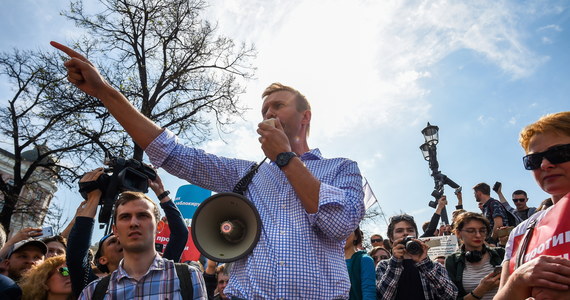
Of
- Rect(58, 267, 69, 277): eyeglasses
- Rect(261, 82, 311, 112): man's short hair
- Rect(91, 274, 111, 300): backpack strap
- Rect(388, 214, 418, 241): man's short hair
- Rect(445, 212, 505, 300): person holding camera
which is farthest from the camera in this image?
Rect(388, 214, 418, 241): man's short hair

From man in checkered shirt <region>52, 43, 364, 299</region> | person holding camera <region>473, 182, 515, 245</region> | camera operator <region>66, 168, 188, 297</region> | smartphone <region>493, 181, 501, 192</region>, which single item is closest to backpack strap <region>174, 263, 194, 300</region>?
camera operator <region>66, 168, 188, 297</region>

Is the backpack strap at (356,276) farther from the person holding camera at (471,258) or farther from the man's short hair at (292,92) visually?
the man's short hair at (292,92)

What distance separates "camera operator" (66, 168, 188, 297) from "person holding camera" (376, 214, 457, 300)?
5.73ft

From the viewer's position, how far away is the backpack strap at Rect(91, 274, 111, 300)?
222 centimetres

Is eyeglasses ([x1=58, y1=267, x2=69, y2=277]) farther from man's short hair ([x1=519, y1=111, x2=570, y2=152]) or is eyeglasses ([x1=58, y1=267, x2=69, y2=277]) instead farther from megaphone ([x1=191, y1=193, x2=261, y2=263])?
man's short hair ([x1=519, y1=111, x2=570, y2=152])

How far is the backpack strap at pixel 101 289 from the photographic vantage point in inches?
87.6

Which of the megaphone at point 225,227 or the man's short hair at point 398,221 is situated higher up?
the man's short hair at point 398,221

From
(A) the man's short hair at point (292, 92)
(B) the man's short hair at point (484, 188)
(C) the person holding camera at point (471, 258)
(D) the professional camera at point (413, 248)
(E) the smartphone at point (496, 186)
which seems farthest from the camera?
(E) the smartphone at point (496, 186)

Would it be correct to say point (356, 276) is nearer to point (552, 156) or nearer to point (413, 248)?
point (413, 248)

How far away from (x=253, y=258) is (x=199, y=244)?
0.92 feet

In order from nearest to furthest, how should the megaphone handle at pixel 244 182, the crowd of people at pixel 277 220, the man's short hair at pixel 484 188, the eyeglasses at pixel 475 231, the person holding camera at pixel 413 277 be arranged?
the crowd of people at pixel 277 220 < the megaphone handle at pixel 244 182 < the person holding camera at pixel 413 277 < the eyeglasses at pixel 475 231 < the man's short hair at pixel 484 188

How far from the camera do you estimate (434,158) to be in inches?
335

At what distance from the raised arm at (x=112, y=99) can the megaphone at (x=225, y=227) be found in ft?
1.28

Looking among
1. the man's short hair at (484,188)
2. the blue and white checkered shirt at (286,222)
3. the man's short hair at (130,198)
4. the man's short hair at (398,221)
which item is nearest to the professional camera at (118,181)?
the man's short hair at (130,198)
